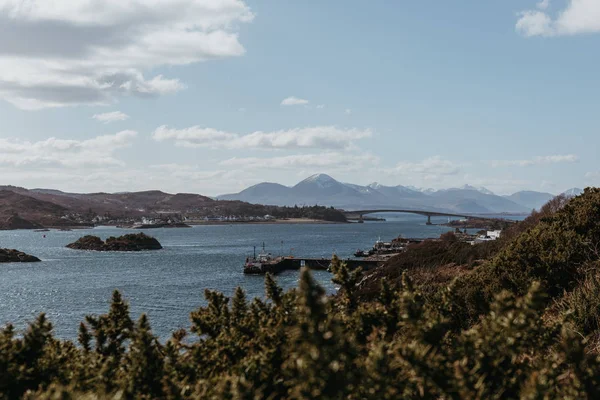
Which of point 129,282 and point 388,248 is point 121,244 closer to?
point 129,282

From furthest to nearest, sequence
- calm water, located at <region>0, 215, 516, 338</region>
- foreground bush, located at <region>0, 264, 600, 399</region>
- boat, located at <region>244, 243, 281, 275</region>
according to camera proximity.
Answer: boat, located at <region>244, 243, 281, 275</region>
calm water, located at <region>0, 215, 516, 338</region>
foreground bush, located at <region>0, 264, 600, 399</region>

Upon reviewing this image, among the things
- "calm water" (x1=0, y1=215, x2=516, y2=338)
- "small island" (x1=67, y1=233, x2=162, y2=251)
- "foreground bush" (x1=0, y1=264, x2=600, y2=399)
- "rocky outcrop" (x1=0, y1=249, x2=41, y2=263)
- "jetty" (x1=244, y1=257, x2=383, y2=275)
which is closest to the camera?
"foreground bush" (x1=0, y1=264, x2=600, y2=399)

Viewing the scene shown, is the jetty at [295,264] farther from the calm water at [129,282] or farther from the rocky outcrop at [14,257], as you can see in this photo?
the rocky outcrop at [14,257]

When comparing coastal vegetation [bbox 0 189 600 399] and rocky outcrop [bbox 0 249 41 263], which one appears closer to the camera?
coastal vegetation [bbox 0 189 600 399]

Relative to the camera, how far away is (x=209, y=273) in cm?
8306

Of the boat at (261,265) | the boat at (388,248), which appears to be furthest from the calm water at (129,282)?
the boat at (388,248)

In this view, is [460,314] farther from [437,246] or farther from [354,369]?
[437,246]

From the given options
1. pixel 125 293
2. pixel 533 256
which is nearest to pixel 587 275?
pixel 533 256

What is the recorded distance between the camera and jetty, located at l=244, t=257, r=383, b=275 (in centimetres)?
8638

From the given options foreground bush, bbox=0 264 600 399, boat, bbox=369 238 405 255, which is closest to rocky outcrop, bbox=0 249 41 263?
boat, bbox=369 238 405 255

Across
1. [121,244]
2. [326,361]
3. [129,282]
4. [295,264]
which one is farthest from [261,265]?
[326,361]

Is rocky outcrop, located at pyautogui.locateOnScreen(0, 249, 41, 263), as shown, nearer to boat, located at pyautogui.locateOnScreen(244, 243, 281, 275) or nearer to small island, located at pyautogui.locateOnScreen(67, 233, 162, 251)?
small island, located at pyautogui.locateOnScreen(67, 233, 162, 251)

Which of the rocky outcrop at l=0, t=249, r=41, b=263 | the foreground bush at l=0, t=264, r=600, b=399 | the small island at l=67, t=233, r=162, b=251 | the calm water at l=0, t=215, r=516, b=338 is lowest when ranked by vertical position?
the calm water at l=0, t=215, r=516, b=338

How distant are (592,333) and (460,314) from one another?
7.10 m
